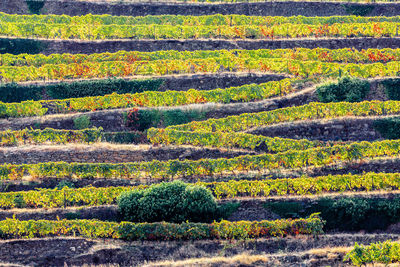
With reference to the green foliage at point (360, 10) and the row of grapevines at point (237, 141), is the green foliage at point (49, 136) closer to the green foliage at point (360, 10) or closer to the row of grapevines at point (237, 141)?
the row of grapevines at point (237, 141)

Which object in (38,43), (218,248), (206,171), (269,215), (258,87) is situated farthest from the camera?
(38,43)

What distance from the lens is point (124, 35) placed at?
2189 inches

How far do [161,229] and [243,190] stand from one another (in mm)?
5523

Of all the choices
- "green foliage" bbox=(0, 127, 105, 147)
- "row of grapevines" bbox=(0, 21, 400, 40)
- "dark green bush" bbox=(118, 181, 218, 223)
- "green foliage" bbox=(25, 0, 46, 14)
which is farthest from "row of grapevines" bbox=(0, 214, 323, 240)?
"green foliage" bbox=(25, 0, 46, 14)

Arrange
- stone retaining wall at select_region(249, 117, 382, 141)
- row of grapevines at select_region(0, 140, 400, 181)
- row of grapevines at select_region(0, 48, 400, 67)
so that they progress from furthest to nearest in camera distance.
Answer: row of grapevines at select_region(0, 48, 400, 67) < stone retaining wall at select_region(249, 117, 382, 141) < row of grapevines at select_region(0, 140, 400, 181)

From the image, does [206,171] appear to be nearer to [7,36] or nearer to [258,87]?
[258,87]

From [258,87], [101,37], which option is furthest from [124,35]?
[258,87]

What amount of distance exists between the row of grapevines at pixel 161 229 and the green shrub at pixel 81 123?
36.8 feet

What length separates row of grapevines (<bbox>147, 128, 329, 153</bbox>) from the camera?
43.6 metres

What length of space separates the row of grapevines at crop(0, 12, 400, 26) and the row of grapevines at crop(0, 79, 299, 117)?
390 inches

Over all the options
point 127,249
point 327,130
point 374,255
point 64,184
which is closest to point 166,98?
point 64,184

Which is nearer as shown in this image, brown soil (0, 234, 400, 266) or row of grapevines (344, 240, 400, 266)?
row of grapevines (344, 240, 400, 266)

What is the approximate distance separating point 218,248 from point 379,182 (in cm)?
978

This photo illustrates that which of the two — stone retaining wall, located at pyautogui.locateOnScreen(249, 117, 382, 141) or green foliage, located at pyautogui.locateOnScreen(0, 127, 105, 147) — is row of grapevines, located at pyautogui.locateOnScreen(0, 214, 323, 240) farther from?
stone retaining wall, located at pyautogui.locateOnScreen(249, 117, 382, 141)
